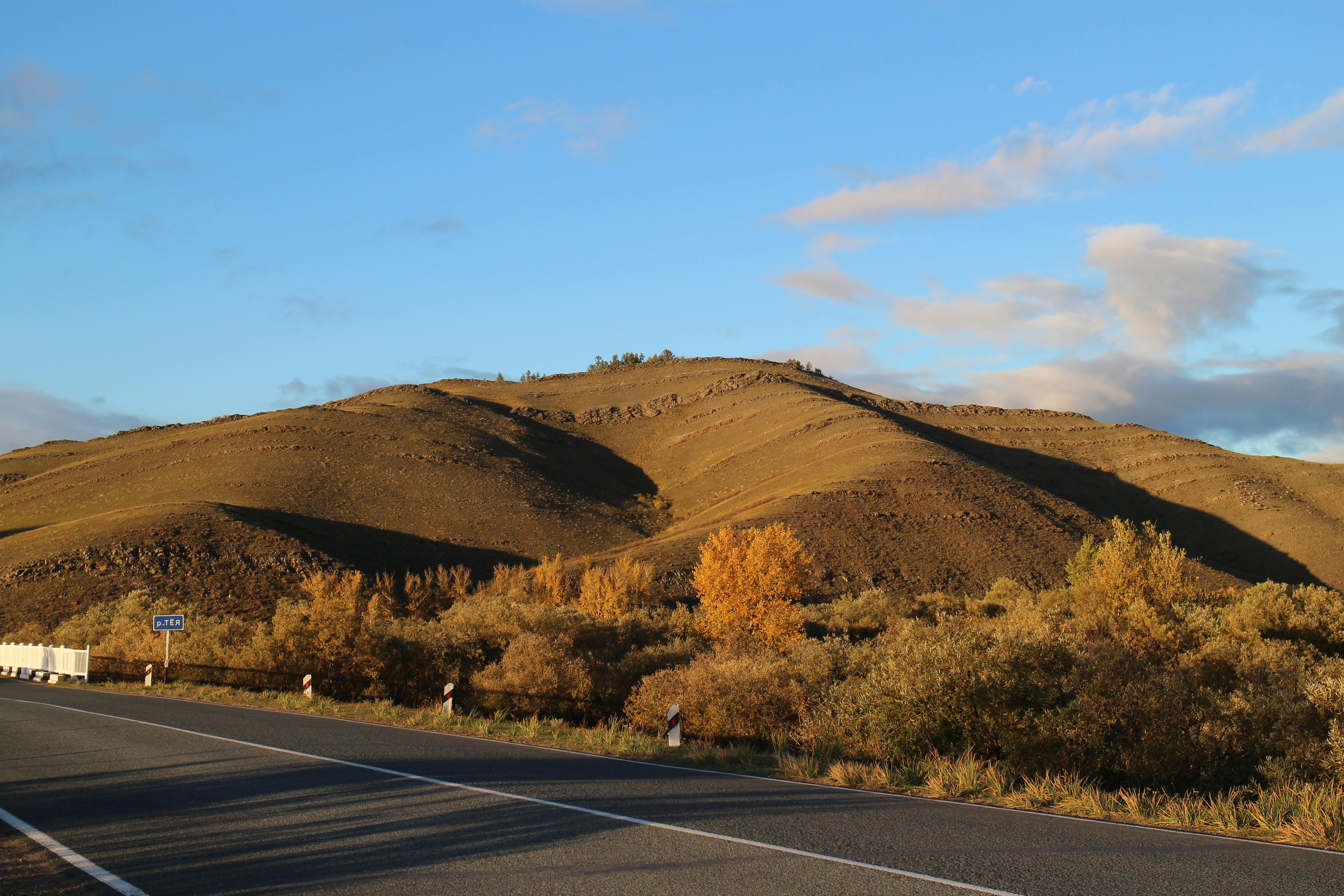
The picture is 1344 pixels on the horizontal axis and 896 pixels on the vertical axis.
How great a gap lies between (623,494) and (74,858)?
283 feet

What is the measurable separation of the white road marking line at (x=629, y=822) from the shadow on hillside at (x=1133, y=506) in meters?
62.1

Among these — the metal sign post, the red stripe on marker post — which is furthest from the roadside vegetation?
the metal sign post

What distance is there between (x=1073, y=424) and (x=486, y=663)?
102491 mm

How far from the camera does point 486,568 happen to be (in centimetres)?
6044

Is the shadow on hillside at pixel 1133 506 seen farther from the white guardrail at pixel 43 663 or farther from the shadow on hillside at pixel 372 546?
the white guardrail at pixel 43 663

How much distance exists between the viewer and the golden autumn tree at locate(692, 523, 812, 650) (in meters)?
35.2

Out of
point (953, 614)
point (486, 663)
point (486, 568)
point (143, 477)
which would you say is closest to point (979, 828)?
point (486, 663)

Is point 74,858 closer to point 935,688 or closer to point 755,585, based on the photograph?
point 935,688

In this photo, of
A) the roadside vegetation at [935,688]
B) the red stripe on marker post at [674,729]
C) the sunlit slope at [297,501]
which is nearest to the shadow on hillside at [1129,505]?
the sunlit slope at [297,501]

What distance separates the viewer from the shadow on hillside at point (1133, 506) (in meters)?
67.4

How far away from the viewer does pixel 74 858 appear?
6.87m

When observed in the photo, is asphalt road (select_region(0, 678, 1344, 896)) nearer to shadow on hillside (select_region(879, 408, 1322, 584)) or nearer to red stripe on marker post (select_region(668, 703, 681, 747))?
red stripe on marker post (select_region(668, 703, 681, 747))

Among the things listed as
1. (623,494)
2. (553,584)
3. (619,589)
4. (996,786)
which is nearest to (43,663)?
(619,589)

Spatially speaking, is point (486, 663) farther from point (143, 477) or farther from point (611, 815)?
point (143, 477)
